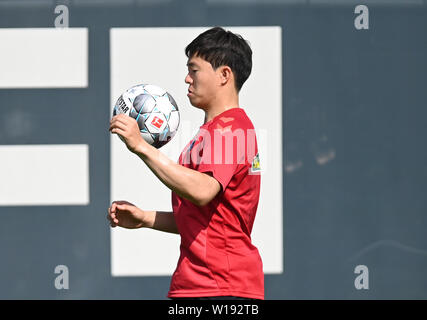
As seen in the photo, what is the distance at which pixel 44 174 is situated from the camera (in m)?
4.52

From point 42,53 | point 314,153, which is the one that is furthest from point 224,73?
point 42,53

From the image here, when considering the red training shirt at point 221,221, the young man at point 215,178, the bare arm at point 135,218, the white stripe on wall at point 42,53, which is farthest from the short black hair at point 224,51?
the white stripe on wall at point 42,53

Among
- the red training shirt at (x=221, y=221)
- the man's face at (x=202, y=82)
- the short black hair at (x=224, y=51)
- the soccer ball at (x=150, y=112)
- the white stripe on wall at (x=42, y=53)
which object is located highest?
the white stripe on wall at (x=42, y=53)

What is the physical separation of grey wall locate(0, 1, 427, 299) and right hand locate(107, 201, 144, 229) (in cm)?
154

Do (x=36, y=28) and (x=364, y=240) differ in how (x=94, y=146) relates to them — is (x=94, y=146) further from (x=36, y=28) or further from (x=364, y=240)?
(x=364, y=240)

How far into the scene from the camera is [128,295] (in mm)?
4523

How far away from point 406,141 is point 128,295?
1.96 meters

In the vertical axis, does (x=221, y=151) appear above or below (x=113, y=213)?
above

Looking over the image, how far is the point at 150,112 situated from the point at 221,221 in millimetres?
557

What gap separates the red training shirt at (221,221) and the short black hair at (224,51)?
0.19 m

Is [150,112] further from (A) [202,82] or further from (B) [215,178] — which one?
(B) [215,178]

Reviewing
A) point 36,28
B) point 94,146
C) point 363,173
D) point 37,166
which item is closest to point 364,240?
point 363,173

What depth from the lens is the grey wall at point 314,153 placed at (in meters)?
4.53

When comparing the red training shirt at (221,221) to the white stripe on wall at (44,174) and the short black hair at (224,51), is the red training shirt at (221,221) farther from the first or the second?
the white stripe on wall at (44,174)
